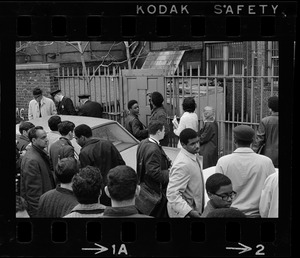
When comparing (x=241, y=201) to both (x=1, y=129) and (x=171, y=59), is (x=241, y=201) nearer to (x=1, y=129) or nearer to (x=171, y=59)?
(x=1, y=129)

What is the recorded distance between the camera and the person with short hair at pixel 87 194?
3.87 m

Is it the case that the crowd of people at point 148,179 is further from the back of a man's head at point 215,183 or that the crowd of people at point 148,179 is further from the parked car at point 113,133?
the parked car at point 113,133

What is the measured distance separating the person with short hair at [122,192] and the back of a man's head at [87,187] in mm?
174

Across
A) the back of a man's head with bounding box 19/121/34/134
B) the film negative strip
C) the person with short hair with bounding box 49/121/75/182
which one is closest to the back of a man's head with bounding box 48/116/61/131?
the person with short hair with bounding box 49/121/75/182

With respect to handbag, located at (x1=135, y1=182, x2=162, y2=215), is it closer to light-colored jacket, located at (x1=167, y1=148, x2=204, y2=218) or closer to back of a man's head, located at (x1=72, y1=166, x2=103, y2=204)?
light-colored jacket, located at (x1=167, y1=148, x2=204, y2=218)

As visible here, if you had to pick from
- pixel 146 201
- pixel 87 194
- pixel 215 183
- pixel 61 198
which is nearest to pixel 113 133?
pixel 146 201

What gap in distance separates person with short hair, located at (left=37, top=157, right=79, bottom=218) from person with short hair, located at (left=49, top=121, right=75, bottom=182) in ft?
4.18

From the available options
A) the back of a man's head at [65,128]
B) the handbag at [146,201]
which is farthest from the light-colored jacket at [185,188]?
the back of a man's head at [65,128]

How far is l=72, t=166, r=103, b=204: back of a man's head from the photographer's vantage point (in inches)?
157

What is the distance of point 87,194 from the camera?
13.1 feet

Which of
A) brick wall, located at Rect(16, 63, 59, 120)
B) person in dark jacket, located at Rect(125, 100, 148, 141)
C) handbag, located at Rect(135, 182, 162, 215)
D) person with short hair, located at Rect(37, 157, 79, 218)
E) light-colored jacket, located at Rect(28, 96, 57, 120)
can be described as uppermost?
brick wall, located at Rect(16, 63, 59, 120)

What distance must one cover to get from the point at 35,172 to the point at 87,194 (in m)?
1.69
